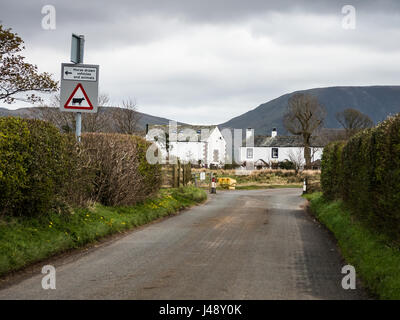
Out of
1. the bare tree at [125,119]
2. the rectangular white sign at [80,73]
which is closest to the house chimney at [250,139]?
the bare tree at [125,119]

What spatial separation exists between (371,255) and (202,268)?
291 centimetres

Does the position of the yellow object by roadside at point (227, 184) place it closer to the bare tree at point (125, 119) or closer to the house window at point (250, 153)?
the bare tree at point (125, 119)

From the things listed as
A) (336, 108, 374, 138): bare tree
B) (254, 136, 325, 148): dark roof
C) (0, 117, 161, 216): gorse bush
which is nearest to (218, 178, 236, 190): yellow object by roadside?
(0, 117, 161, 216): gorse bush

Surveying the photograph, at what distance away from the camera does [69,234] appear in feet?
32.7

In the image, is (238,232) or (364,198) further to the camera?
(238,232)

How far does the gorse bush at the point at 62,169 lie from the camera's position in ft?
28.5

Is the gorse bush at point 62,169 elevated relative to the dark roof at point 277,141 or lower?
lower

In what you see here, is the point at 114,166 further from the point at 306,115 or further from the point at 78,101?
the point at 306,115

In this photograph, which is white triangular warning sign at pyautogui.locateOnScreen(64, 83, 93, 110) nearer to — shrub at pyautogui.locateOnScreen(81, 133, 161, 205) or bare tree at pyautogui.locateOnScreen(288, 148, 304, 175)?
shrub at pyautogui.locateOnScreen(81, 133, 161, 205)

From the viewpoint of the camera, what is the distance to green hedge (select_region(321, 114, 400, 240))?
8.09 m

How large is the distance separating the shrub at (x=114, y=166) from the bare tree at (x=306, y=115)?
5662 cm
